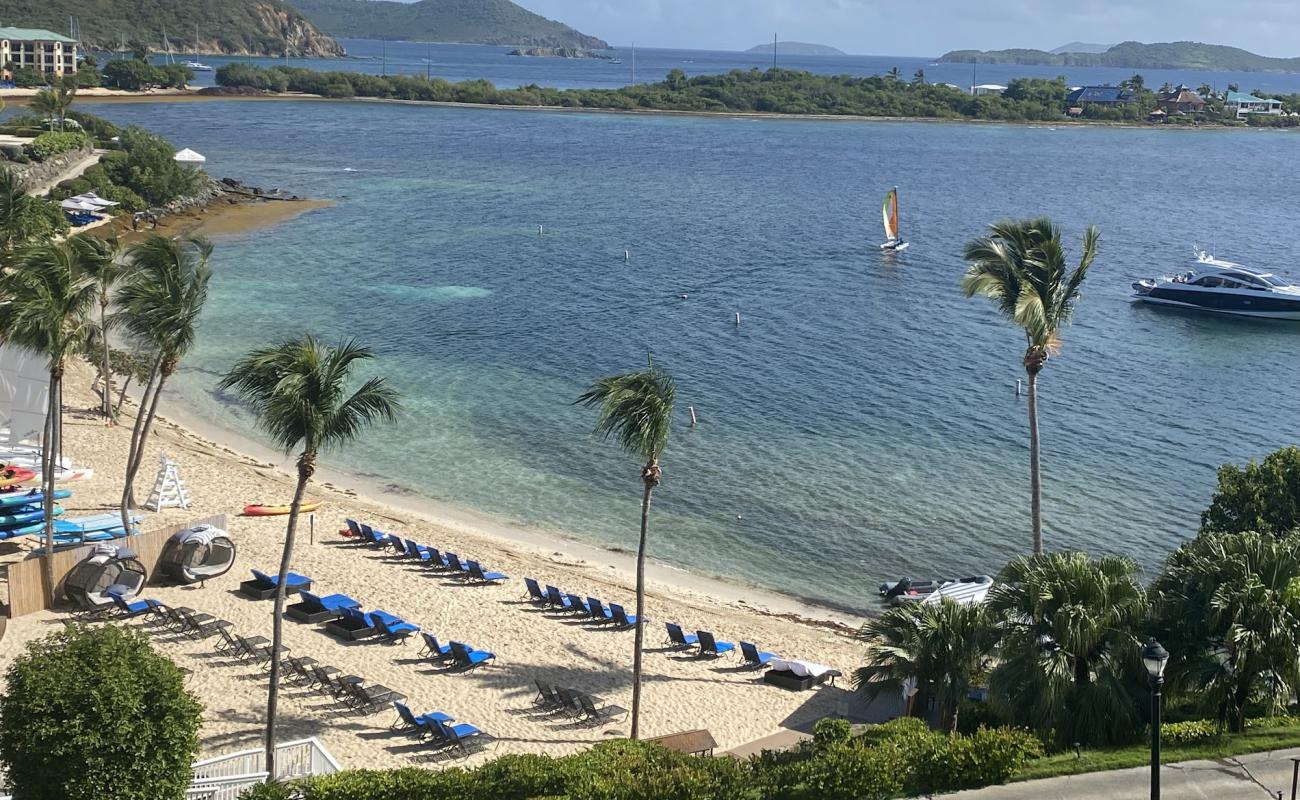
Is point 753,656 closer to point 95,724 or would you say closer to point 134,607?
point 134,607

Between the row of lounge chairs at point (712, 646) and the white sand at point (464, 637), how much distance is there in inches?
13.2

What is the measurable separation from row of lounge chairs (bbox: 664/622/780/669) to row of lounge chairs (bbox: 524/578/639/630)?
1119 millimetres

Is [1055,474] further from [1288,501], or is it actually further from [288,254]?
[288,254]

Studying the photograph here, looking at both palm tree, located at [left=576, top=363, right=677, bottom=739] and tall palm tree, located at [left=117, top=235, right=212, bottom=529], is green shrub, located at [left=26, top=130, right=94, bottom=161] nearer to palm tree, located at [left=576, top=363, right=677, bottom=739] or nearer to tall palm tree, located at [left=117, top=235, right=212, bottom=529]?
tall palm tree, located at [left=117, top=235, right=212, bottom=529]

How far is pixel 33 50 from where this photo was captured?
157125 mm

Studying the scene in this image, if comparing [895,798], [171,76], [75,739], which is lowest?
[895,798]

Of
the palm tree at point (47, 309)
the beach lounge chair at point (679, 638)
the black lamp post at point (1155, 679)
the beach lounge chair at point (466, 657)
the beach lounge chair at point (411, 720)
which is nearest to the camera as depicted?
the black lamp post at point (1155, 679)

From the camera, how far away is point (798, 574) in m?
31.5

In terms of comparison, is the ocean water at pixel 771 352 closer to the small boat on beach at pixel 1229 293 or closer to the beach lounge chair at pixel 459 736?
the small boat on beach at pixel 1229 293

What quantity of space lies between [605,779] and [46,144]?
7675 cm

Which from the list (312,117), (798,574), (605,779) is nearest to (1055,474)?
(798,574)

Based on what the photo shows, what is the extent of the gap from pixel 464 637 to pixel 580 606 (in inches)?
109

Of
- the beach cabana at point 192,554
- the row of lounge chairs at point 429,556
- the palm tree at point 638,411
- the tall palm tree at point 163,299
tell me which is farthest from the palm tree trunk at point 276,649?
the row of lounge chairs at point 429,556

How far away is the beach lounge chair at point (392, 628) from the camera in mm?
23688
